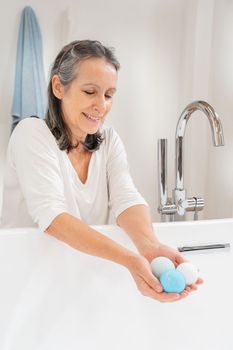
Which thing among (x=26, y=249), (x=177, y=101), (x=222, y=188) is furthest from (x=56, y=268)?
(x=177, y=101)

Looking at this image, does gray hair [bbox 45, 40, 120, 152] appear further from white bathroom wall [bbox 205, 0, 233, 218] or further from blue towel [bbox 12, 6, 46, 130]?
white bathroom wall [bbox 205, 0, 233, 218]

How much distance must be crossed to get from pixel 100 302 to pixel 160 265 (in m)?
0.36

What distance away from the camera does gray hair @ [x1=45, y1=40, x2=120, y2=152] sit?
124 cm

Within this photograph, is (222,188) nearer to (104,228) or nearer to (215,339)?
(215,339)

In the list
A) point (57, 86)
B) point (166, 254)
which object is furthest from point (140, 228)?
point (57, 86)

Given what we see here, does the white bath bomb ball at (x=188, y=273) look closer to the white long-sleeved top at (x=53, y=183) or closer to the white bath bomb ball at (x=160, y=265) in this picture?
the white bath bomb ball at (x=160, y=265)

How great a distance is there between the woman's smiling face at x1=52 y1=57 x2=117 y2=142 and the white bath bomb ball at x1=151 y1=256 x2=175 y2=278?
446 millimetres

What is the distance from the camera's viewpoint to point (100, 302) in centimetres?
132

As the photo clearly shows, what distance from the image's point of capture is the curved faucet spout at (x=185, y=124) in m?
1.41

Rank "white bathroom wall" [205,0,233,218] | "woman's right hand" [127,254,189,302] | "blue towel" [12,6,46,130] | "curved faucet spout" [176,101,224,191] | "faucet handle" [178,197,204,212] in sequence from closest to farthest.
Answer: "woman's right hand" [127,254,189,302], "curved faucet spout" [176,101,224,191], "faucet handle" [178,197,204,212], "blue towel" [12,6,46,130], "white bathroom wall" [205,0,233,218]

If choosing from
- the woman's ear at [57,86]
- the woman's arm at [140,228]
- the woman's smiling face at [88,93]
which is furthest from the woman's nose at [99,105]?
the woman's arm at [140,228]

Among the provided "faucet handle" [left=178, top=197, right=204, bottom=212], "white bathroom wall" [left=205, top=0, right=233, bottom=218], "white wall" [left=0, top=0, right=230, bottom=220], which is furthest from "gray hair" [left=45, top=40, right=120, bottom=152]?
"white bathroom wall" [left=205, top=0, right=233, bottom=218]

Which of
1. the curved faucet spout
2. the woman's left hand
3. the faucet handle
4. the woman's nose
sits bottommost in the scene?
the faucet handle

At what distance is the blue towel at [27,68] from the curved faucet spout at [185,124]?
0.76 m
